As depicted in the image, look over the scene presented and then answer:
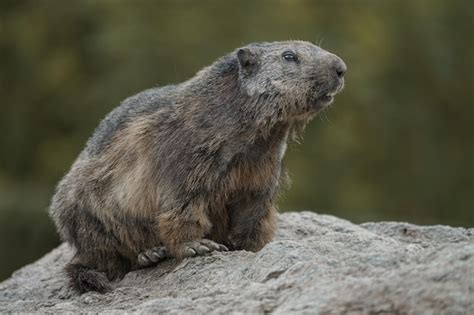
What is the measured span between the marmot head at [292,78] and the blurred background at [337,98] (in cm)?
1267

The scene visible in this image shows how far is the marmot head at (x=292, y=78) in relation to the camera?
36.6ft

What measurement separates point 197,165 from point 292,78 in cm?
115

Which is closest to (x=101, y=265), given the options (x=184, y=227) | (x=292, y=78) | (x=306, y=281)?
(x=184, y=227)

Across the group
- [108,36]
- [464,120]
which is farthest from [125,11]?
[464,120]

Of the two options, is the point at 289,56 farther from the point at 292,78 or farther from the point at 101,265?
the point at 101,265

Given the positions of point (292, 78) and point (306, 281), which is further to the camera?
point (292, 78)

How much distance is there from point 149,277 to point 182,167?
104 cm

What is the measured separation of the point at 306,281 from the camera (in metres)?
8.62

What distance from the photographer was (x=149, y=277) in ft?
37.0

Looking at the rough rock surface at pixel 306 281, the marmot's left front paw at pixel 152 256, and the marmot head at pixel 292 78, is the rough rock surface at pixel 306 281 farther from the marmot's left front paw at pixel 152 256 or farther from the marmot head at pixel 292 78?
the marmot head at pixel 292 78

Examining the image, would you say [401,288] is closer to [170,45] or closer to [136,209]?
[136,209]

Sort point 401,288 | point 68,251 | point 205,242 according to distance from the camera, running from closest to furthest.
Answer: point 401,288
point 205,242
point 68,251

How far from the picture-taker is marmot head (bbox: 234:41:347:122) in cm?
1115

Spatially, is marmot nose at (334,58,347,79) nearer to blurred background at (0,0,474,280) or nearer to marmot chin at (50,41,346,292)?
marmot chin at (50,41,346,292)
